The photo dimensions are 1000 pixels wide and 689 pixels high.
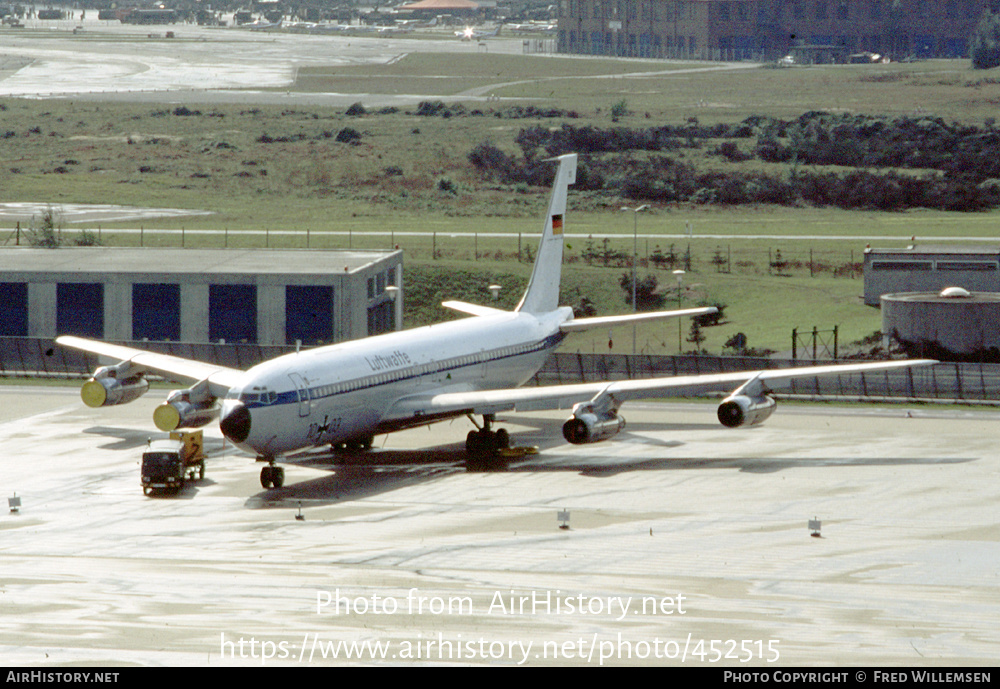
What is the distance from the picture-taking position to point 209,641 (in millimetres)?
33406

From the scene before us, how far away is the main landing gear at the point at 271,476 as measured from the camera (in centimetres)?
5094

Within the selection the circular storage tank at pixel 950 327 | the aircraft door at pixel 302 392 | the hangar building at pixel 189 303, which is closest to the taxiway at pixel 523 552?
the aircraft door at pixel 302 392

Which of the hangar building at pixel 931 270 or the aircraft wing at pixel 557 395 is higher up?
the hangar building at pixel 931 270

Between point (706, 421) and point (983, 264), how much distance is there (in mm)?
34828

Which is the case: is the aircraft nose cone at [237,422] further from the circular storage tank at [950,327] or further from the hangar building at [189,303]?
the circular storage tank at [950,327]

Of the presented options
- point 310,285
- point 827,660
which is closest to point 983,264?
point 310,285

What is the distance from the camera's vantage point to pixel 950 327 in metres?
79.9

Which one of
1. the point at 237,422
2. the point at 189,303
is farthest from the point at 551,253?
the point at 189,303

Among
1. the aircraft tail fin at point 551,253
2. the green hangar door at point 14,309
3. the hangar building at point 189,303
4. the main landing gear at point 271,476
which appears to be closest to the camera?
the main landing gear at point 271,476

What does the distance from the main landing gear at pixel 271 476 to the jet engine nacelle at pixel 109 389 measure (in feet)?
41.9

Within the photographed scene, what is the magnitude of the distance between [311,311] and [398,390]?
1089 inches

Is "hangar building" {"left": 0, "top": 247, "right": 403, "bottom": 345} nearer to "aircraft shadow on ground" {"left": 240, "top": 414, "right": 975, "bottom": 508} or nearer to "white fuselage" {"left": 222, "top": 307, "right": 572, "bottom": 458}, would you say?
"white fuselage" {"left": 222, "top": 307, "right": 572, "bottom": 458}

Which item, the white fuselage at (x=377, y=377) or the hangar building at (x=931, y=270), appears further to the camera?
the hangar building at (x=931, y=270)
